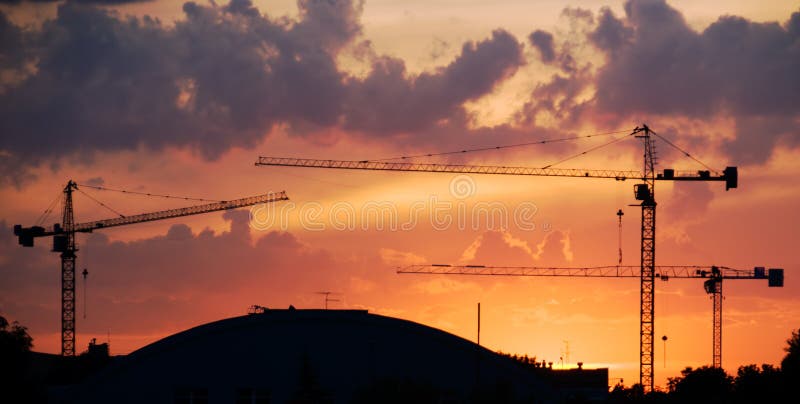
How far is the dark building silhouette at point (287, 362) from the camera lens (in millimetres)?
93875

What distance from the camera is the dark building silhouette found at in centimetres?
9388

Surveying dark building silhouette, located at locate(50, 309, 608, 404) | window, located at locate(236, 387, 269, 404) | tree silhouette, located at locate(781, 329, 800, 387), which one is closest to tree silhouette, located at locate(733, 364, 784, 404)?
tree silhouette, located at locate(781, 329, 800, 387)

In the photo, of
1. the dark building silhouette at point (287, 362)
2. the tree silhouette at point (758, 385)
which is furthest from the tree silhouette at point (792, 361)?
the dark building silhouette at point (287, 362)

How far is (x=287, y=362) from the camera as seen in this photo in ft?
310

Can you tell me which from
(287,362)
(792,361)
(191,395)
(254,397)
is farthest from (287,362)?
(792,361)

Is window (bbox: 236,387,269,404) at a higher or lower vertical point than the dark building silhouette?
lower

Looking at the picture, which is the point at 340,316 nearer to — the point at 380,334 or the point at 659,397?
the point at 380,334

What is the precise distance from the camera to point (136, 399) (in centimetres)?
9388

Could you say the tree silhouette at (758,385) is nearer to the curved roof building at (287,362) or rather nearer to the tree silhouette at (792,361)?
the tree silhouette at (792,361)

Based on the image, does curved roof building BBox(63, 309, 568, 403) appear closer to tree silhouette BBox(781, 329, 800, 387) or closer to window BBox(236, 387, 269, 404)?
window BBox(236, 387, 269, 404)

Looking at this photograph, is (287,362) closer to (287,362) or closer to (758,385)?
(287,362)

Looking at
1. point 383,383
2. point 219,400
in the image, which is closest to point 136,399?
point 219,400

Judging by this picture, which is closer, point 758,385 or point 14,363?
point 14,363

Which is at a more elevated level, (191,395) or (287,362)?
(287,362)
